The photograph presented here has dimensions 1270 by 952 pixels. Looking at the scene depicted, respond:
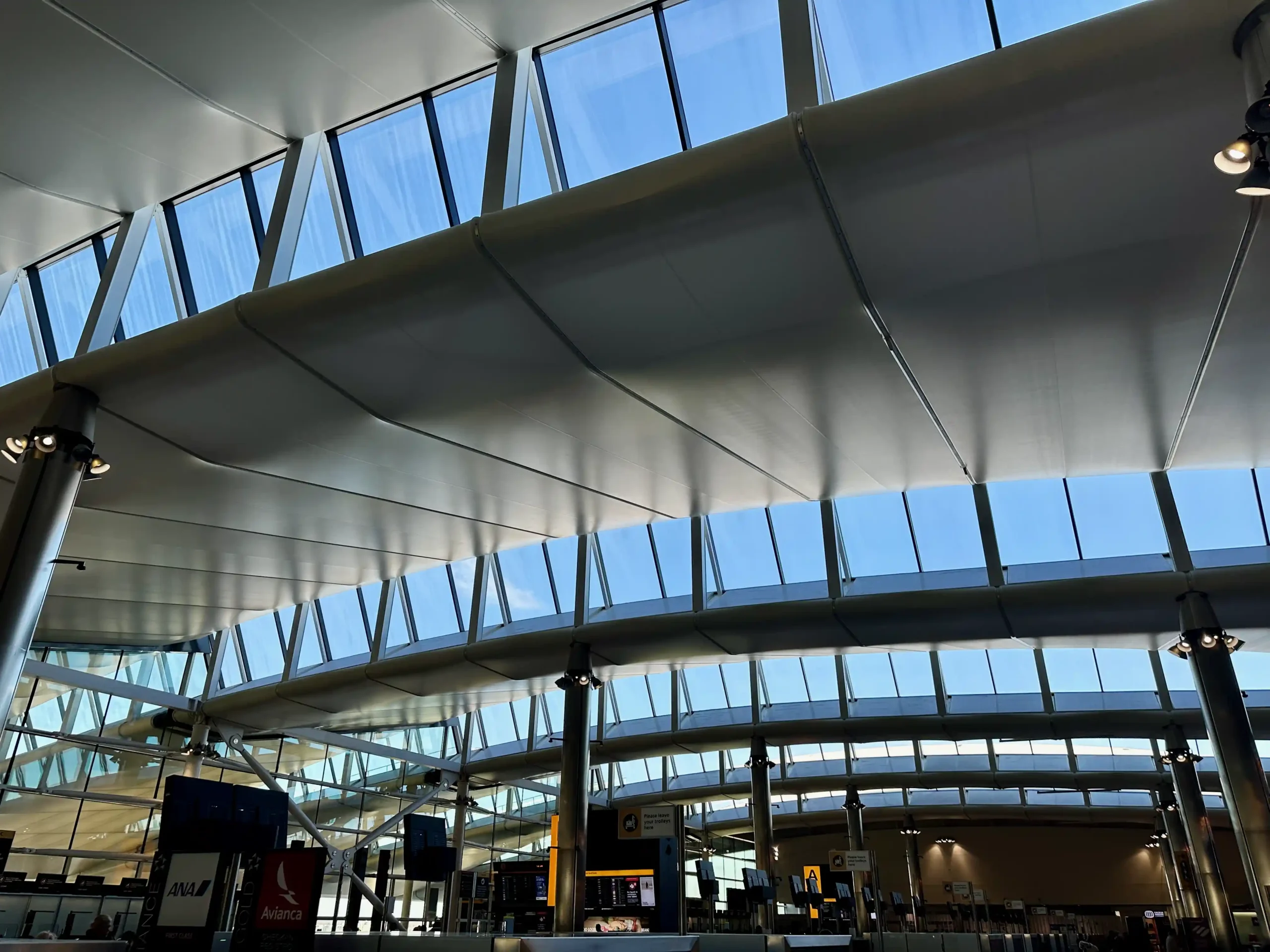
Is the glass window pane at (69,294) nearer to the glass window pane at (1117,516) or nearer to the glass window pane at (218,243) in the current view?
the glass window pane at (218,243)

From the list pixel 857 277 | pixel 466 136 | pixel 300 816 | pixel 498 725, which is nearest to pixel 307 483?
pixel 466 136

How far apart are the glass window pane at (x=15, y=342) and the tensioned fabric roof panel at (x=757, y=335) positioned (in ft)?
11.7

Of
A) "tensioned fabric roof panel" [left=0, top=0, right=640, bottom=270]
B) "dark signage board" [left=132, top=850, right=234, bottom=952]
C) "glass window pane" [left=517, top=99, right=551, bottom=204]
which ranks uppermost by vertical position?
"tensioned fabric roof panel" [left=0, top=0, right=640, bottom=270]

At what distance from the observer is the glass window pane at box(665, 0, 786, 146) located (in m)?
8.83

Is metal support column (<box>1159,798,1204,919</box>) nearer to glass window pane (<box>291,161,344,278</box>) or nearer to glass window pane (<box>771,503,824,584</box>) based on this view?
glass window pane (<box>771,503,824,584</box>)

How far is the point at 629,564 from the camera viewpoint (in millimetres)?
22438

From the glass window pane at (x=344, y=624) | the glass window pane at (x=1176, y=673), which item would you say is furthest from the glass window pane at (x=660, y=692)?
the glass window pane at (x=1176, y=673)

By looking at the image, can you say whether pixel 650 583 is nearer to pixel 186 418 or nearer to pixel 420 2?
pixel 186 418

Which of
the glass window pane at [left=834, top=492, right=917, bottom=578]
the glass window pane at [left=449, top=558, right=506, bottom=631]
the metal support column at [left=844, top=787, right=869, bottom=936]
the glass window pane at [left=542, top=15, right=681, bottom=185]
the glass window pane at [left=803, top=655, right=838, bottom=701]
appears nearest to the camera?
the glass window pane at [left=542, top=15, right=681, bottom=185]

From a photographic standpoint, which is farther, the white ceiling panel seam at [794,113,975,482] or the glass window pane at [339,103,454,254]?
the glass window pane at [339,103,454,254]

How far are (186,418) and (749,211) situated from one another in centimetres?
751

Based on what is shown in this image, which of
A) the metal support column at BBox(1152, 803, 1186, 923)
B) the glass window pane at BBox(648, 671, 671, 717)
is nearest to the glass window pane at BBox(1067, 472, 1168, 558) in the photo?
the glass window pane at BBox(648, 671, 671, 717)

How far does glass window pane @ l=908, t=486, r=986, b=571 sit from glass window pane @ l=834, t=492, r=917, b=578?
0.85 ft

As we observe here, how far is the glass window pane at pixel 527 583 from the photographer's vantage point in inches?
923
